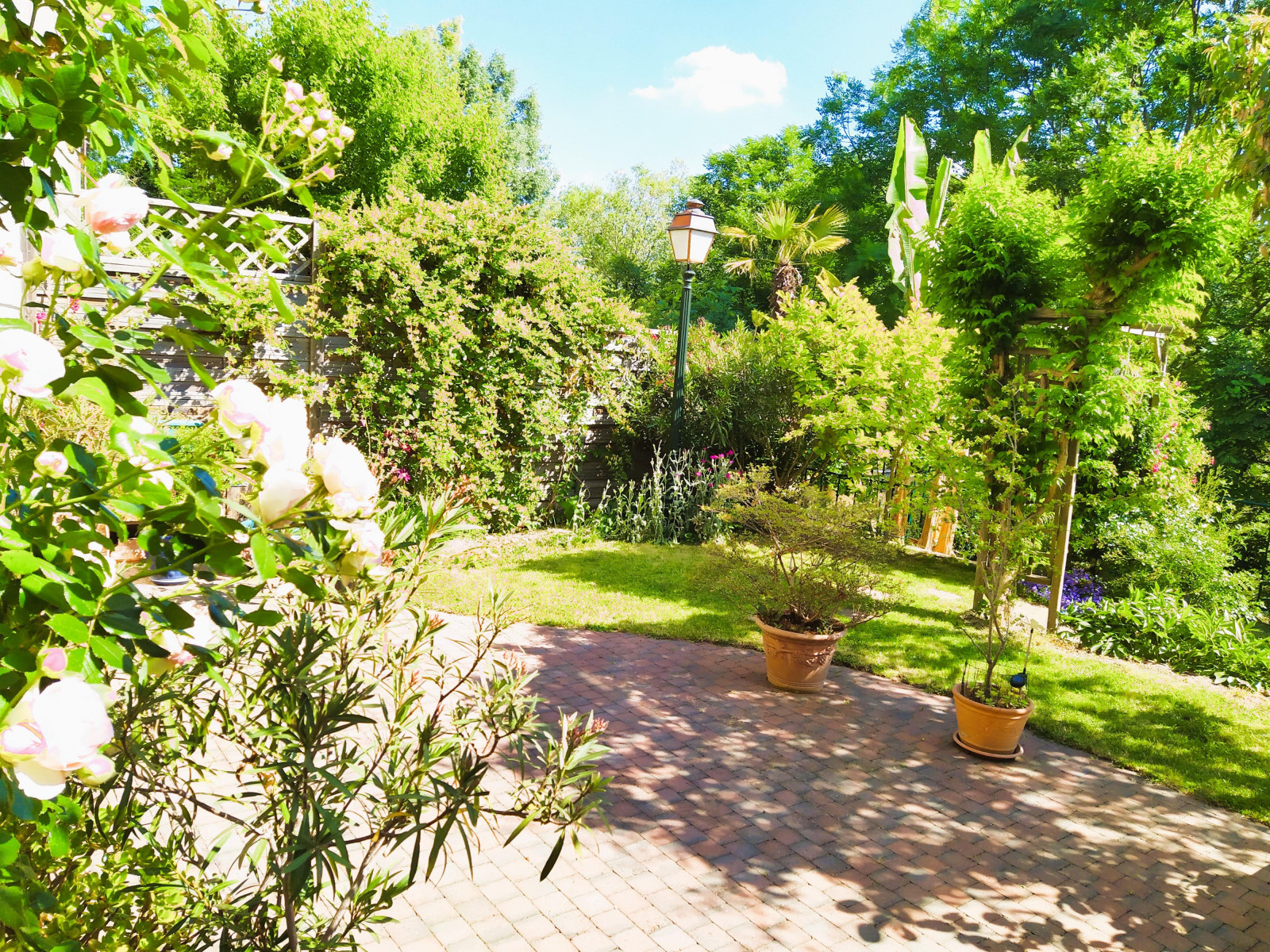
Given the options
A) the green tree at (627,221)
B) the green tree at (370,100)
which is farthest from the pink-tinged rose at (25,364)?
the green tree at (627,221)

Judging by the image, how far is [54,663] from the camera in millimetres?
956

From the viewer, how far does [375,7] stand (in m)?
25.7

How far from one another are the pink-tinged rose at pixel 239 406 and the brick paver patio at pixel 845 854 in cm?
292

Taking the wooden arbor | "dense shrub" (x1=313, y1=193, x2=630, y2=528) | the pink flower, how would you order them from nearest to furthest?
1. the pink flower
2. the wooden arbor
3. "dense shrub" (x1=313, y1=193, x2=630, y2=528)

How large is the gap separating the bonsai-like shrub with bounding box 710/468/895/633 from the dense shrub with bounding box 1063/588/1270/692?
288 cm

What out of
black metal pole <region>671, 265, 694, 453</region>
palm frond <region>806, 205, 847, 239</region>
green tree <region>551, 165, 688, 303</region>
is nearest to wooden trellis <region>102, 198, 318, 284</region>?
black metal pole <region>671, 265, 694, 453</region>

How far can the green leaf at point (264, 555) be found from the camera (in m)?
1.02

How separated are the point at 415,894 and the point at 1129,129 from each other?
8127 millimetres

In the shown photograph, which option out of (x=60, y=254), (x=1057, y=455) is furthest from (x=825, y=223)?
(x=60, y=254)

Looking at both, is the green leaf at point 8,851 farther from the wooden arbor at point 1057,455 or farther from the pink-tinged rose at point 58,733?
the wooden arbor at point 1057,455

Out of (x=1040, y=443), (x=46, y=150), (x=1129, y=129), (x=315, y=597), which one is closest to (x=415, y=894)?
(x=315, y=597)

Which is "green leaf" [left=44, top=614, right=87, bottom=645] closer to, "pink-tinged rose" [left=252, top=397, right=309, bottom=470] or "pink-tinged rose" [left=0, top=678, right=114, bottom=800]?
"pink-tinged rose" [left=0, top=678, right=114, bottom=800]

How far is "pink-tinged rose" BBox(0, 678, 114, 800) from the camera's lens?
0.83m

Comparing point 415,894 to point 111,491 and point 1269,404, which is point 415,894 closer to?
point 111,491
